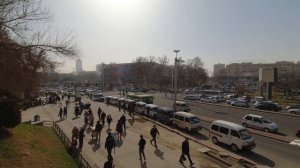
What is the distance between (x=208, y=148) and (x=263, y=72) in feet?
148

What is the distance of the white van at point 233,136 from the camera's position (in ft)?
65.4

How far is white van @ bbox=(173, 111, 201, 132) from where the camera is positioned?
26.1 meters

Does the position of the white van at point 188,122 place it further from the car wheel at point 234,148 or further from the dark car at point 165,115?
the car wheel at point 234,148

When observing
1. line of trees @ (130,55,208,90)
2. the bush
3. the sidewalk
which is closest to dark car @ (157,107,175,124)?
the sidewalk

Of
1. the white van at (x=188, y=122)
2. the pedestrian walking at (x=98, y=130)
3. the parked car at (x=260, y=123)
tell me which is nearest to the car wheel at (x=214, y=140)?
the white van at (x=188, y=122)

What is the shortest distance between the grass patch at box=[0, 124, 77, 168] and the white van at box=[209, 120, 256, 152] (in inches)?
433

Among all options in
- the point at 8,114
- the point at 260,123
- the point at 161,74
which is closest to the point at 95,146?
the point at 8,114

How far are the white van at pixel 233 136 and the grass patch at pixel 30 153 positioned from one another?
11.0 metres

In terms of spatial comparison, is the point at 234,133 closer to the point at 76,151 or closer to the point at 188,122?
the point at 188,122

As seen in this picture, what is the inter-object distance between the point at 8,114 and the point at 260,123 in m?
21.5

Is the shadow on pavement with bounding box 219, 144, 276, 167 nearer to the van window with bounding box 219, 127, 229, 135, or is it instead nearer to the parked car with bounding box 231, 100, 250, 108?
the van window with bounding box 219, 127, 229, 135

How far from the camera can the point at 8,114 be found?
16469 millimetres

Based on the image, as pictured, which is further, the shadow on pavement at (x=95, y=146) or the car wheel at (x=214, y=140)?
the car wheel at (x=214, y=140)

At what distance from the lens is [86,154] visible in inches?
696
